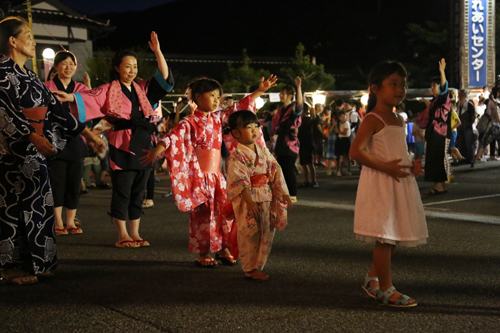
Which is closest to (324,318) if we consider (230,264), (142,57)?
(230,264)

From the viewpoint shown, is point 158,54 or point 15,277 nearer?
point 15,277

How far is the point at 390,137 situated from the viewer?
3.84 meters

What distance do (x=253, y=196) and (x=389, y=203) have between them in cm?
123

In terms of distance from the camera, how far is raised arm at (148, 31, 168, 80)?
5.38 m

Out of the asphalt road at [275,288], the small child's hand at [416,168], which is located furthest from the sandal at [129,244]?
the small child's hand at [416,168]

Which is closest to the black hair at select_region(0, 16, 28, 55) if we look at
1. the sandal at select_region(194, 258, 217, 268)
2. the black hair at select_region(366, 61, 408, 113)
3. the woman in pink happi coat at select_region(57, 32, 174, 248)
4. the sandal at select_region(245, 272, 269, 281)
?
the woman in pink happi coat at select_region(57, 32, 174, 248)

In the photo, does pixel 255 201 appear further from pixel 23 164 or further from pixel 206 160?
pixel 23 164

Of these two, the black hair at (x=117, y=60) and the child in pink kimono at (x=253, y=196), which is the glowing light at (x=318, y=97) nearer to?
the black hair at (x=117, y=60)

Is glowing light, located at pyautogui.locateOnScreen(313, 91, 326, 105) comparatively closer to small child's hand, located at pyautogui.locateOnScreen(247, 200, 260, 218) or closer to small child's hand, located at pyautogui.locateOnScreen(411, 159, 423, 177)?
small child's hand, located at pyautogui.locateOnScreen(247, 200, 260, 218)

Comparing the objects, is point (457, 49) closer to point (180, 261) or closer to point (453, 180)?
point (453, 180)

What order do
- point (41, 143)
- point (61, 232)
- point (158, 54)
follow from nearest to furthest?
point (41, 143) → point (158, 54) → point (61, 232)

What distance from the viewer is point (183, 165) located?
205 inches

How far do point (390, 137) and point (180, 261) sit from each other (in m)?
2.40

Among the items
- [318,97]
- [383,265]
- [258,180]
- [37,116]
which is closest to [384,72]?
[383,265]
